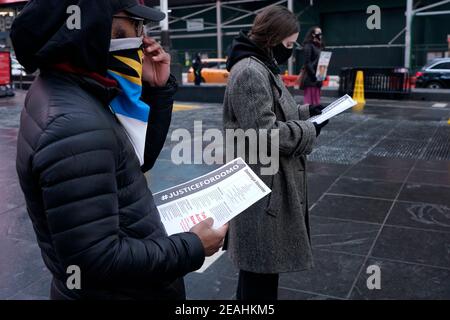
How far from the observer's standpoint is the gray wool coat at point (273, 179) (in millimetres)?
2652

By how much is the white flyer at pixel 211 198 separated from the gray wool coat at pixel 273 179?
744 millimetres

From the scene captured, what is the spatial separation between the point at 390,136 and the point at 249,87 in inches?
303

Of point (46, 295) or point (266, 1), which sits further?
point (266, 1)

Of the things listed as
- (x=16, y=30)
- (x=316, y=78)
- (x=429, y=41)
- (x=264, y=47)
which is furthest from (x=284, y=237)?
(x=429, y=41)

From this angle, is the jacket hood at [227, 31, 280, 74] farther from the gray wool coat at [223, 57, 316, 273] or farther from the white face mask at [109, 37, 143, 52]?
the white face mask at [109, 37, 143, 52]

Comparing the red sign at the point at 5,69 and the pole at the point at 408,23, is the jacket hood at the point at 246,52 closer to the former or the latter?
the red sign at the point at 5,69

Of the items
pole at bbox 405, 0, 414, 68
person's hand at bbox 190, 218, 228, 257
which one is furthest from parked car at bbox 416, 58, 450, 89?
person's hand at bbox 190, 218, 228, 257

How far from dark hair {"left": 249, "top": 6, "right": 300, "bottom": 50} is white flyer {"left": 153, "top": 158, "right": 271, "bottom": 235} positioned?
3.50ft

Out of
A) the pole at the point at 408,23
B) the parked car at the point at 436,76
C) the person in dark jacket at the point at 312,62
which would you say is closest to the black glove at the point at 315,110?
the person in dark jacket at the point at 312,62

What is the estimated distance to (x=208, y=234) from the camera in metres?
1.70

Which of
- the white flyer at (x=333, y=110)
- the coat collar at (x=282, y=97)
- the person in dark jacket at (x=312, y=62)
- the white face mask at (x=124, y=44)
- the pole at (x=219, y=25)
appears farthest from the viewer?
the pole at (x=219, y=25)

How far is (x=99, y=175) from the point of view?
1.41m

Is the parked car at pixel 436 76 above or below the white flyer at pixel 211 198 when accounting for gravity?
above
